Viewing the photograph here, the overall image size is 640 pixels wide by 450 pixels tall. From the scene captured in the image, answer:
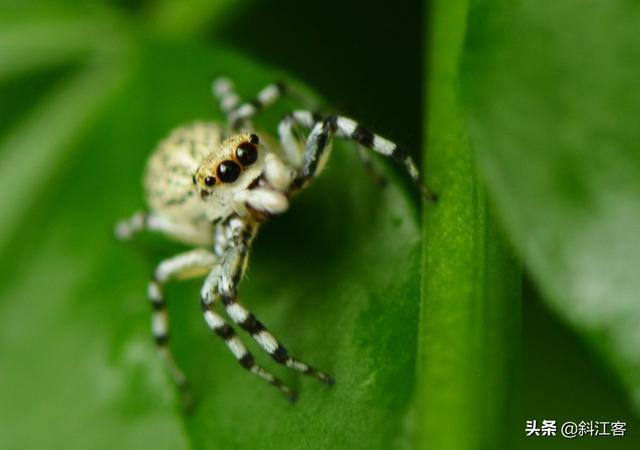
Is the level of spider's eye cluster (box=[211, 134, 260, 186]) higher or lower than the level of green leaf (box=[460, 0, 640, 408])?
lower

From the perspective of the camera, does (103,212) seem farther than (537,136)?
Yes

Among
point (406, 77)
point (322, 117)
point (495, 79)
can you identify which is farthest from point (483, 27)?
point (406, 77)

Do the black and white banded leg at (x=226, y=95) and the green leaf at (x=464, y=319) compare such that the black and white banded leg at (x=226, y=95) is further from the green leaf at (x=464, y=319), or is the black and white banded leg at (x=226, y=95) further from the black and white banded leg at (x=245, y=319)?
the green leaf at (x=464, y=319)

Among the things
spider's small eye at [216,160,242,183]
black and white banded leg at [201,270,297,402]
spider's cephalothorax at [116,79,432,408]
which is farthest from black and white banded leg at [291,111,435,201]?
black and white banded leg at [201,270,297,402]

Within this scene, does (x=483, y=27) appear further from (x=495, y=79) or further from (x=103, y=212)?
(x=103, y=212)

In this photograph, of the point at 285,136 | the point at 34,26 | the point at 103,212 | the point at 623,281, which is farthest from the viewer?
the point at 34,26

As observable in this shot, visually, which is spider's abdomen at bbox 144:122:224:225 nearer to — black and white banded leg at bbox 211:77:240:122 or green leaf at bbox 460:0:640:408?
black and white banded leg at bbox 211:77:240:122

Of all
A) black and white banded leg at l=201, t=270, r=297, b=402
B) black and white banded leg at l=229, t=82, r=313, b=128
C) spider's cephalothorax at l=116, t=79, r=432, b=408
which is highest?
black and white banded leg at l=229, t=82, r=313, b=128
